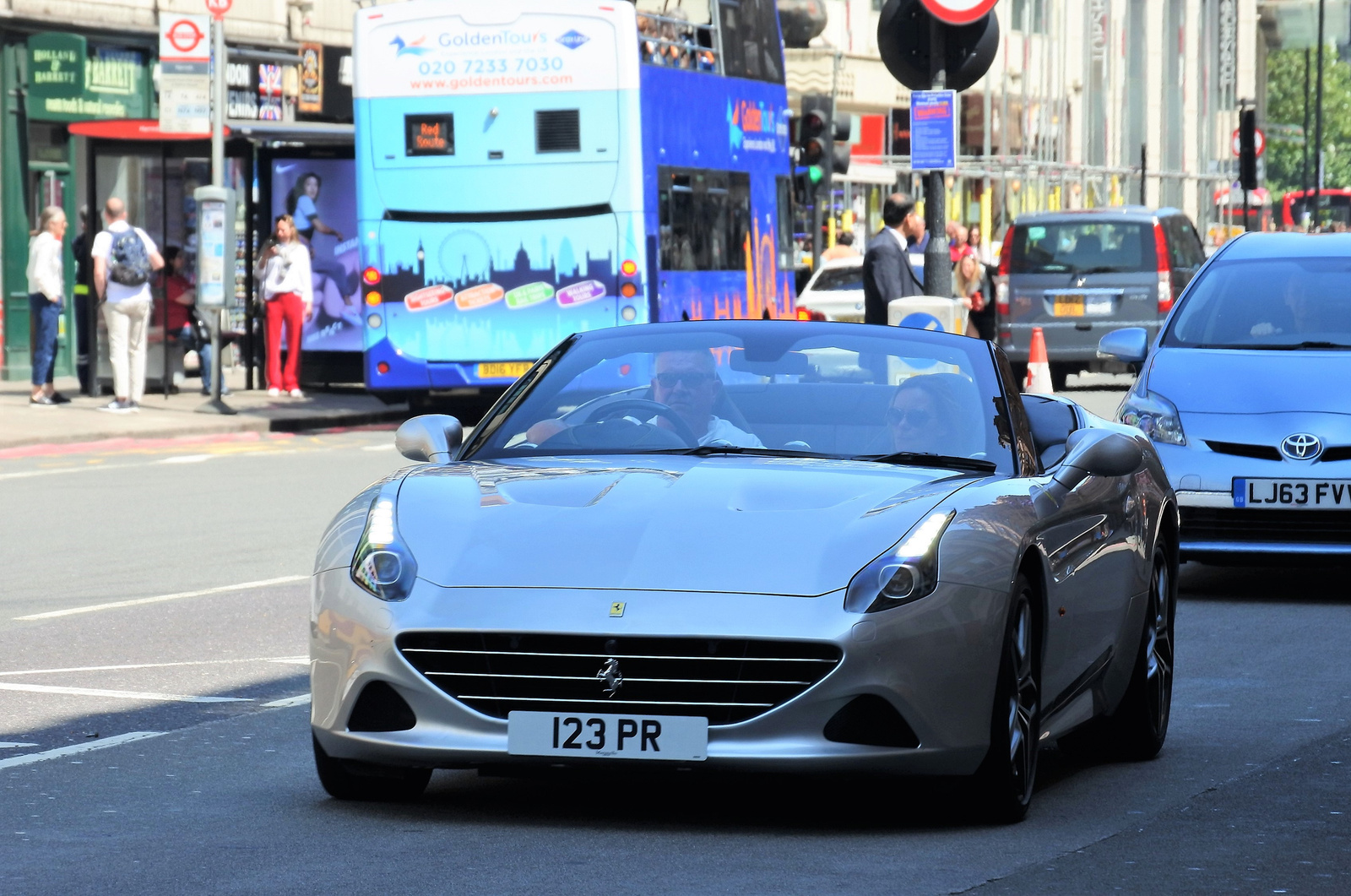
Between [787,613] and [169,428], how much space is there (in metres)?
17.2

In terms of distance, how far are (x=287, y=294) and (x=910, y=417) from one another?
65.2 feet

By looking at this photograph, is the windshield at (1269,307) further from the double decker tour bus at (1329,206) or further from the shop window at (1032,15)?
the double decker tour bus at (1329,206)

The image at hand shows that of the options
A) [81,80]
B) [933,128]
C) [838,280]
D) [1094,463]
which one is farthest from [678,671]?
Answer: [838,280]

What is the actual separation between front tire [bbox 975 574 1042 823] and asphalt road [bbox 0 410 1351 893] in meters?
0.08

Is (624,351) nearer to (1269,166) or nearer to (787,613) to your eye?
(787,613)

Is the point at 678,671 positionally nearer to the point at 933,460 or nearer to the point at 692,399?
the point at 933,460

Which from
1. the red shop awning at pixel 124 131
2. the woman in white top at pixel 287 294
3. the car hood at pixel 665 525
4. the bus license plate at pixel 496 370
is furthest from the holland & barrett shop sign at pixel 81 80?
the car hood at pixel 665 525

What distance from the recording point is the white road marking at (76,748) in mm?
6973

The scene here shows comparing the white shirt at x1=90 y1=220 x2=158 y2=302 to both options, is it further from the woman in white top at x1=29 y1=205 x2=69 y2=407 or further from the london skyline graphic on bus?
the london skyline graphic on bus

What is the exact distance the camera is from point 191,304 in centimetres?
2609

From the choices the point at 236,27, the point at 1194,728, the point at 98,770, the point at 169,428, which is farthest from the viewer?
the point at 236,27

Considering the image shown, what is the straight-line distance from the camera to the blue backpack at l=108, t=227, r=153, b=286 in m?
23.4

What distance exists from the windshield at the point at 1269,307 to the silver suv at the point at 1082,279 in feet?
51.0

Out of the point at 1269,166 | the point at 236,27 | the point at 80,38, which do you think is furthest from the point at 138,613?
the point at 1269,166
